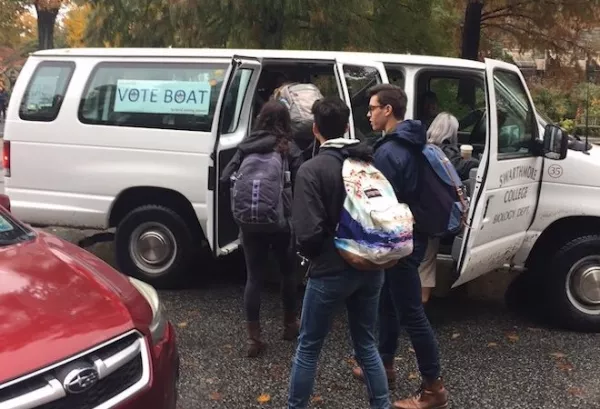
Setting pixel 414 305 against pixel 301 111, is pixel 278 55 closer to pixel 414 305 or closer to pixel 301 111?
pixel 301 111

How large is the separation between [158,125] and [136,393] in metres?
3.29

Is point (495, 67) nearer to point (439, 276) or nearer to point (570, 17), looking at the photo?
point (439, 276)

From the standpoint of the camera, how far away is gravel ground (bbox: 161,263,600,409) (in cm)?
402

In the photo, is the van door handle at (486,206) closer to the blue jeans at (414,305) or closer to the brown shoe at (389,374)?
the blue jeans at (414,305)

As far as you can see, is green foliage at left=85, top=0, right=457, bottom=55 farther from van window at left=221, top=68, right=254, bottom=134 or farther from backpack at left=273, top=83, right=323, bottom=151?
backpack at left=273, top=83, right=323, bottom=151

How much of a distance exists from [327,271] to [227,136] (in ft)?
8.08

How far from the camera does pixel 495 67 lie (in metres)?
4.80

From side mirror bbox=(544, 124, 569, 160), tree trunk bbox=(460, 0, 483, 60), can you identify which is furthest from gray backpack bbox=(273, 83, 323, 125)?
tree trunk bbox=(460, 0, 483, 60)

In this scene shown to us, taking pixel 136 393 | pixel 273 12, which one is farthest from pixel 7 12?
pixel 136 393

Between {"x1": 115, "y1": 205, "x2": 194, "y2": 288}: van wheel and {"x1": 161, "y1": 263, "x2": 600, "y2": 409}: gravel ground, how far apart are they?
27 cm

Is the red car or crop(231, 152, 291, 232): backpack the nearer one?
the red car

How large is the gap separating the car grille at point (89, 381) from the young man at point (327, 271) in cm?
83

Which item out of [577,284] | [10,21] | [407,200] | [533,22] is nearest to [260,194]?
[407,200]

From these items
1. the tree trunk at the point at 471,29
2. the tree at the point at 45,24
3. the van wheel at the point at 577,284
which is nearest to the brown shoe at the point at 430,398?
the van wheel at the point at 577,284
